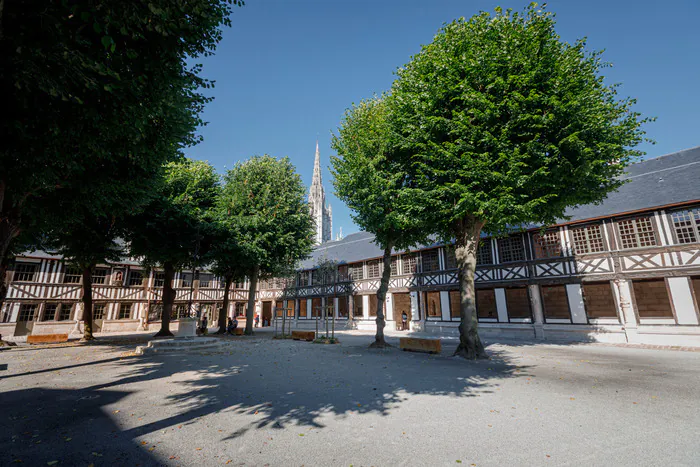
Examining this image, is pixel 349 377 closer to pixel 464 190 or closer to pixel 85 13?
pixel 464 190

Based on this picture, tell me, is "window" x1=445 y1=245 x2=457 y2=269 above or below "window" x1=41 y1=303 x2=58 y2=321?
above

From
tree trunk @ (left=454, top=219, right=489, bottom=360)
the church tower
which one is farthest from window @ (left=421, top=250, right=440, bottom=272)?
the church tower

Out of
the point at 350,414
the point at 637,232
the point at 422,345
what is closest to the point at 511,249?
the point at 637,232

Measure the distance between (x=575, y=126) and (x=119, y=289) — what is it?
113 feet

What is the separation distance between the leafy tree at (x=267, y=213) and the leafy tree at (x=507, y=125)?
34.5 feet

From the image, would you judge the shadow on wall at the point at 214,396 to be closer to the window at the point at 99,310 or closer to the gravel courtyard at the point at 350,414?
the gravel courtyard at the point at 350,414

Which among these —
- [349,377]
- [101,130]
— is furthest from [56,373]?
[349,377]

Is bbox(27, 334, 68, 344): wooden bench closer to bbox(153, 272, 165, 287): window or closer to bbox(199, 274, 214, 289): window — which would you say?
bbox(153, 272, 165, 287): window

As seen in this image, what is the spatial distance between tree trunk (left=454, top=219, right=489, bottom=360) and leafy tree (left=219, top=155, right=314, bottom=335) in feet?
36.0

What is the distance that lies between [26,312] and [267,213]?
20.9 m

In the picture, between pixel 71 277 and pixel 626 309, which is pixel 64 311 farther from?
pixel 626 309

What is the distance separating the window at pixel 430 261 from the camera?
79.6ft

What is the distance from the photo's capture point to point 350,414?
5672 millimetres

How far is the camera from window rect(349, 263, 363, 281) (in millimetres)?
29438
